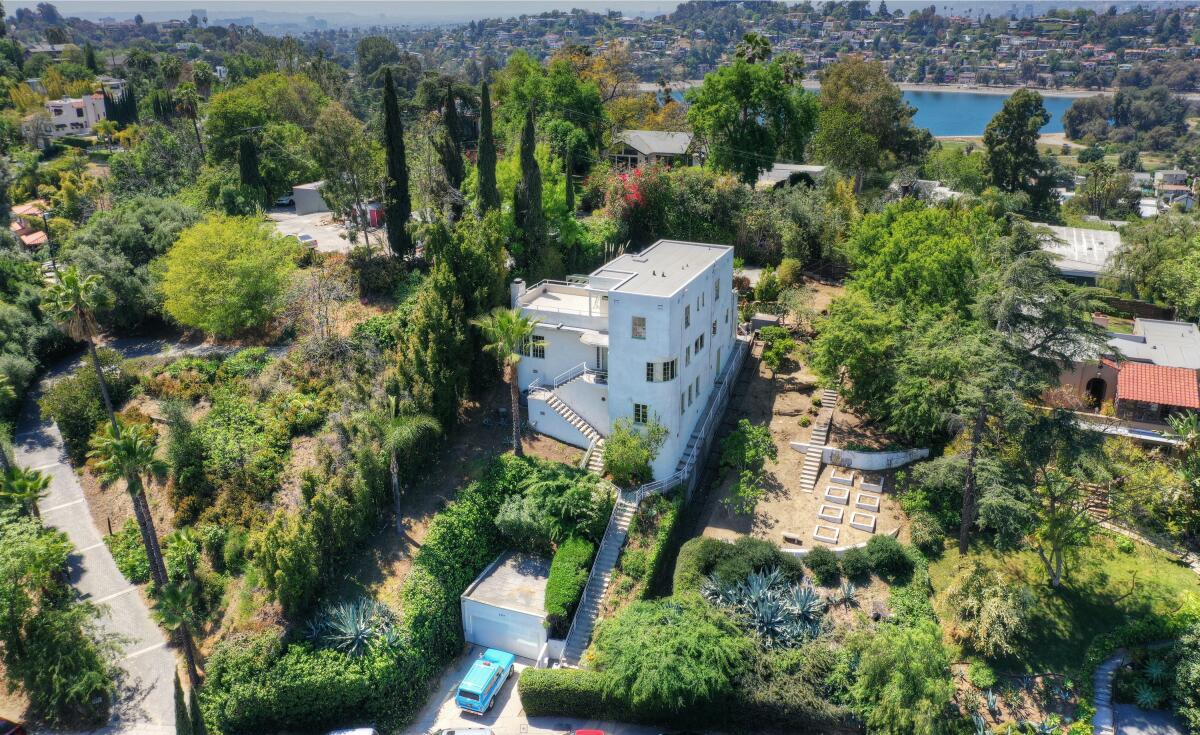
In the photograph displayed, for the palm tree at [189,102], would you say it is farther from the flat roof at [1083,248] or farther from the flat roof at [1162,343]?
the flat roof at [1162,343]

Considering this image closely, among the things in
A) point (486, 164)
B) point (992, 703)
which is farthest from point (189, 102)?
point (992, 703)

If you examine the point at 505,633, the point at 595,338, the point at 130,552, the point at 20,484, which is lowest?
the point at 505,633

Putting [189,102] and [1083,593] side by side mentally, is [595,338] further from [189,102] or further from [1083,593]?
[189,102]

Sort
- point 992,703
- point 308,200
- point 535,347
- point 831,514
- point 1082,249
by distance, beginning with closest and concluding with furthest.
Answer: point 992,703
point 831,514
point 535,347
point 1082,249
point 308,200

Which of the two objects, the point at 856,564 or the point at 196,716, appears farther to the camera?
the point at 856,564

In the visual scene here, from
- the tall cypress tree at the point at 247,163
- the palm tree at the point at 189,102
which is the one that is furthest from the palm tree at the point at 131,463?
the palm tree at the point at 189,102
